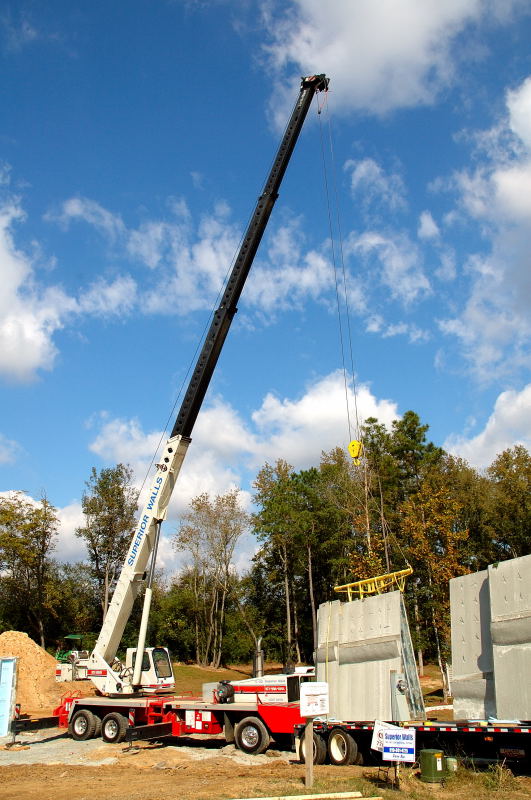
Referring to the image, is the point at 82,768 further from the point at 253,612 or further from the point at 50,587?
the point at 253,612

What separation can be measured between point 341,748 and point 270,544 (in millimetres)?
37477

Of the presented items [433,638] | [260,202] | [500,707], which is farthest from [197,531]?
[500,707]

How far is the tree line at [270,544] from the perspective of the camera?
46.6 metres

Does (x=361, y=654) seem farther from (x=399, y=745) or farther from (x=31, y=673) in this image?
(x=31, y=673)

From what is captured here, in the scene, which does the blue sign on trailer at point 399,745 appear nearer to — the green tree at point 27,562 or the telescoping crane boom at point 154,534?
the telescoping crane boom at point 154,534

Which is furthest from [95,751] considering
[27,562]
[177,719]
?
[27,562]

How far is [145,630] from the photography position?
55.2 ft

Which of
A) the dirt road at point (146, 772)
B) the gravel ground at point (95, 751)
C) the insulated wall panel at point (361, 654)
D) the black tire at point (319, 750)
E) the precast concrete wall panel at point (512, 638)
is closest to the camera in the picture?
the precast concrete wall panel at point (512, 638)

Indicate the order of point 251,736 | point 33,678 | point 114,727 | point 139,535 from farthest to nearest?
point 33,678, point 139,535, point 114,727, point 251,736

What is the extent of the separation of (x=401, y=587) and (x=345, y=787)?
4.61 metres

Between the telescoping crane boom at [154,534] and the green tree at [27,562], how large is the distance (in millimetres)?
30263

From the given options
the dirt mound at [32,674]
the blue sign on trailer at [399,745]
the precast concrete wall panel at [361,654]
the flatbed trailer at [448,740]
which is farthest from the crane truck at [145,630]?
the dirt mound at [32,674]

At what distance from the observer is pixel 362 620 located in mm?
13172

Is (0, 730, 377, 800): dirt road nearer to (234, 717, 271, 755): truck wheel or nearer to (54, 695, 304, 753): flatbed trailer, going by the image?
(234, 717, 271, 755): truck wheel
